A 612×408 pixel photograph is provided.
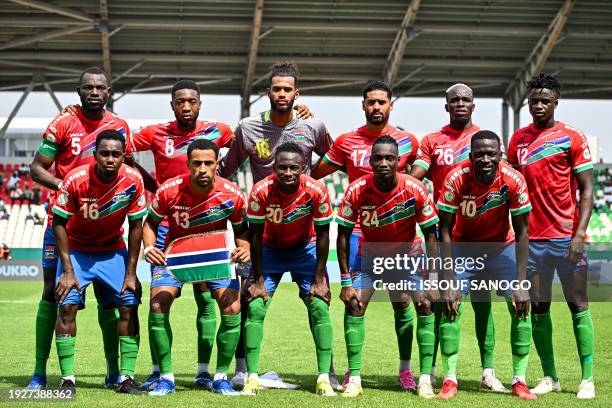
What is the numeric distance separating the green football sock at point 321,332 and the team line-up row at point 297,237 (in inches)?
0.4

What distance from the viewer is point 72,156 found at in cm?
732

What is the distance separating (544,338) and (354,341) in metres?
1.51

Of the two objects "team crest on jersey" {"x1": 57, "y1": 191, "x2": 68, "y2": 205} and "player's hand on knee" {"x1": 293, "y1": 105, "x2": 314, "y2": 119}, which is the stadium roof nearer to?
"player's hand on knee" {"x1": 293, "y1": 105, "x2": 314, "y2": 119}

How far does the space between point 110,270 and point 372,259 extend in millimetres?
2046

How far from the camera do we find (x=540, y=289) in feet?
23.3

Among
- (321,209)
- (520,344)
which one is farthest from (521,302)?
(321,209)

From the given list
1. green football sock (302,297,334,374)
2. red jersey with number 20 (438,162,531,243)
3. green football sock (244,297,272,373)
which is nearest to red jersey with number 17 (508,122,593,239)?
red jersey with number 20 (438,162,531,243)

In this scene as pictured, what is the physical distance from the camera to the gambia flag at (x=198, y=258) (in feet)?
22.6

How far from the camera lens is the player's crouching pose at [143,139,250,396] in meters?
6.86

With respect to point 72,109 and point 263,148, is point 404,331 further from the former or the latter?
point 72,109

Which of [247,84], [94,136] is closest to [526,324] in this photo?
[94,136]

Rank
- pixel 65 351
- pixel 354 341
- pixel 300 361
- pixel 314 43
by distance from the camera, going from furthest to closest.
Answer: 1. pixel 314 43
2. pixel 300 361
3. pixel 354 341
4. pixel 65 351

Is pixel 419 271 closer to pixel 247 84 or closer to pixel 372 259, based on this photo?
pixel 372 259

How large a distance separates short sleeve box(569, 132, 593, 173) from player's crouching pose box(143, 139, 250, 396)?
2.63 m
